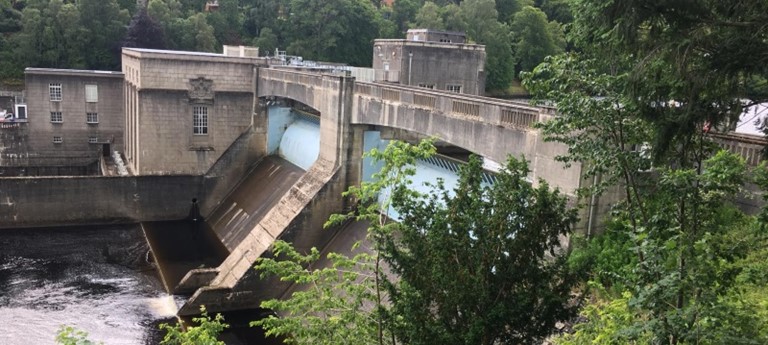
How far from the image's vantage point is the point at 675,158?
27.3 ft

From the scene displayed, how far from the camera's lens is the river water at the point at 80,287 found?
2048 cm

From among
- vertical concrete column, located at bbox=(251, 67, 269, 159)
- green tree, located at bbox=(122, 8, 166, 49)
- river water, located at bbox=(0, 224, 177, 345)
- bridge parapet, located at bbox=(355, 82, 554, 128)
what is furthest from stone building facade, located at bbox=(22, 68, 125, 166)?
bridge parapet, located at bbox=(355, 82, 554, 128)

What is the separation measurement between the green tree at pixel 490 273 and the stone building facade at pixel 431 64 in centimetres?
2859

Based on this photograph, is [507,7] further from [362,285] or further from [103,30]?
[362,285]

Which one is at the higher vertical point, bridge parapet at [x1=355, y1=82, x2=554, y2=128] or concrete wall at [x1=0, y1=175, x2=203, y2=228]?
bridge parapet at [x1=355, y1=82, x2=554, y2=128]

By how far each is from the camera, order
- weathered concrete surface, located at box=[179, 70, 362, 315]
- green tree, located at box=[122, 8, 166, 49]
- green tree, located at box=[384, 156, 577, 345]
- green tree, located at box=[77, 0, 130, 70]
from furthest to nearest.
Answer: green tree, located at box=[77, 0, 130, 70] < green tree, located at box=[122, 8, 166, 49] < weathered concrete surface, located at box=[179, 70, 362, 315] < green tree, located at box=[384, 156, 577, 345]

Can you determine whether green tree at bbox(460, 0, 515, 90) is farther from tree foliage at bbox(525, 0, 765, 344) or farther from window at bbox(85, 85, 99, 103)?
tree foliage at bbox(525, 0, 765, 344)

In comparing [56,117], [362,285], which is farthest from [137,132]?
[362,285]

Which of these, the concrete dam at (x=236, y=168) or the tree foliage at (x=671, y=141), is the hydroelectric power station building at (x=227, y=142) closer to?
the concrete dam at (x=236, y=168)

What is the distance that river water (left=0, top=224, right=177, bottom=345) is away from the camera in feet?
67.2

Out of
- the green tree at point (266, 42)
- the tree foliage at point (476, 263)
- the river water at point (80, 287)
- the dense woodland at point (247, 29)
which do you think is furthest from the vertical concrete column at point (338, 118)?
the green tree at point (266, 42)

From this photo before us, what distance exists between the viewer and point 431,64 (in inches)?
1468

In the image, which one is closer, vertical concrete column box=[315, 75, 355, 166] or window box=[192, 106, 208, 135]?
vertical concrete column box=[315, 75, 355, 166]

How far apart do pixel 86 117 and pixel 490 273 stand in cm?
3756
